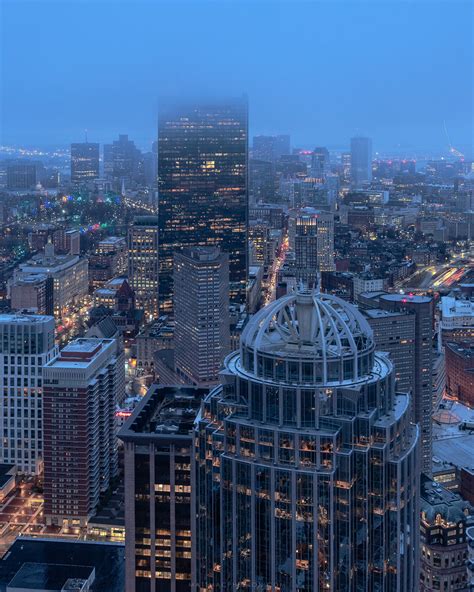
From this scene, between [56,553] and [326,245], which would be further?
[326,245]

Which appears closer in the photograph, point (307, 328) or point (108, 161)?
point (307, 328)

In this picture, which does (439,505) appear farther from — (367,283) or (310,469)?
(367,283)

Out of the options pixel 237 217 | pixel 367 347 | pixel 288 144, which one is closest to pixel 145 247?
pixel 237 217

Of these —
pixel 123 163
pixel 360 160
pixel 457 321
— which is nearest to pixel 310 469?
pixel 457 321

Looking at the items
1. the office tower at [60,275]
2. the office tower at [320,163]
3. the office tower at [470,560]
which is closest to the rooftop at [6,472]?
the office tower at [470,560]

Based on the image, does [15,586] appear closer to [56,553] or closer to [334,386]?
[56,553]

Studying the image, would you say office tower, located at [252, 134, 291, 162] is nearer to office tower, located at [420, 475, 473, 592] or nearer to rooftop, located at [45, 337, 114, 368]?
rooftop, located at [45, 337, 114, 368]
